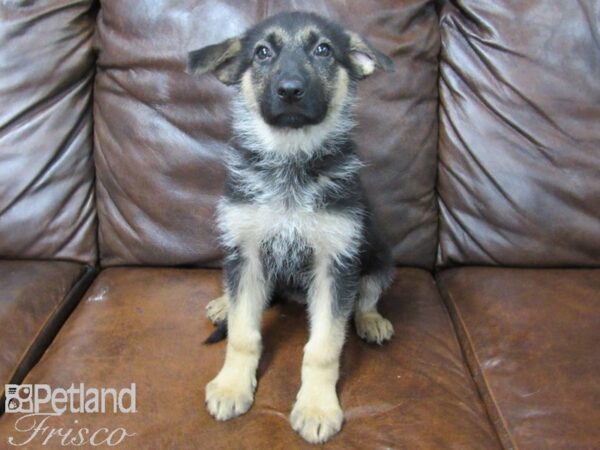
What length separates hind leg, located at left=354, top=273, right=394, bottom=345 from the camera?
6.63ft

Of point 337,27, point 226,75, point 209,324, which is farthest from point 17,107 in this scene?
point 337,27

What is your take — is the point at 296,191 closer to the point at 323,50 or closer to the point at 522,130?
the point at 323,50

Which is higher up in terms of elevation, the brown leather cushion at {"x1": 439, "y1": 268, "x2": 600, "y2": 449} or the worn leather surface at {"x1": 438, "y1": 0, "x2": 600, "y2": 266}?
the worn leather surface at {"x1": 438, "y1": 0, "x2": 600, "y2": 266}

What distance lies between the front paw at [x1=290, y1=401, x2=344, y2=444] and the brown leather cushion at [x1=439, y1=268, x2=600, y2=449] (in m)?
0.47

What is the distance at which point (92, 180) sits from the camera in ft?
8.16

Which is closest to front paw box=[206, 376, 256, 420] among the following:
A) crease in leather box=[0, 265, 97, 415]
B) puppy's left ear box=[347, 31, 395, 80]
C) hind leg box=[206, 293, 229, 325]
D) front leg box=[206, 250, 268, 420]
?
front leg box=[206, 250, 268, 420]

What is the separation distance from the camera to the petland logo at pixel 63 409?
61.4 inches

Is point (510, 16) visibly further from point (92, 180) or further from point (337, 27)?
point (92, 180)

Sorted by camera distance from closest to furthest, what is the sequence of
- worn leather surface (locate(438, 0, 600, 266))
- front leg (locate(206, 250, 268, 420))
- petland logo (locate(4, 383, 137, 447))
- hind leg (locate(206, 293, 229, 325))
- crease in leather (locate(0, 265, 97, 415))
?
petland logo (locate(4, 383, 137, 447)), front leg (locate(206, 250, 268, 420)), crease in leather (locate(0, 265, 97, 415)), hind leg (locate(206, 293, 229, 325)), worn leather surface (locate(438, 0, 600, 266))

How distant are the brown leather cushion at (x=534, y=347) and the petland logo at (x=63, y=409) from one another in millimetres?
1086

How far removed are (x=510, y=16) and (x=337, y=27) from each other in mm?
788

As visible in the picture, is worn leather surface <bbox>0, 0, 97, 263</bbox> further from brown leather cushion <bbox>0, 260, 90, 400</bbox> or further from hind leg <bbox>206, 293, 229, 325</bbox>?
hind leg <bbox>206, 293, 229, 325</bbox>

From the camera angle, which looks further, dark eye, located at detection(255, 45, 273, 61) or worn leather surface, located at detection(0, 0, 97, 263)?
worn leather surface, located at detection(0, 0, 97, 263)

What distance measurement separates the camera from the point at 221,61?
1.93 metres
